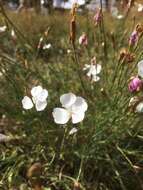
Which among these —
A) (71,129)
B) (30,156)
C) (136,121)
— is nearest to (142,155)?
(136,121)

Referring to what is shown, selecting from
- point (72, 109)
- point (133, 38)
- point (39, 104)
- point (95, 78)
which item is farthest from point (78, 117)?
point (95, 78)

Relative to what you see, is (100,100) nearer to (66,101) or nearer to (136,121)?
(136,121)

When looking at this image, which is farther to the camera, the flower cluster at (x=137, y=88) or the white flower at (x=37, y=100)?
the white flower at (x=37, y=100)

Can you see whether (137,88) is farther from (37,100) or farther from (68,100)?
(37,100)

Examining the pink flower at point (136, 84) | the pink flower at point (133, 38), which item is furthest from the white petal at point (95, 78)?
the pink flower at point (136, 84)

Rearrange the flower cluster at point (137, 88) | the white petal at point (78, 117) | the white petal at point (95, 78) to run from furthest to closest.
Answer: the white petal at point (95, 78)
the white petal at point (78, 117)
the flower cluster at point (137, 88)

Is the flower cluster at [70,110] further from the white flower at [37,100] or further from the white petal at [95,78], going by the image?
the white petal at [95,78]

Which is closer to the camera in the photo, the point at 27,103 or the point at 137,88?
the point at 137,88
